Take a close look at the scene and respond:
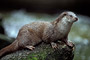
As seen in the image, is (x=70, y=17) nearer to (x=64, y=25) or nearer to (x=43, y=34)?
(x=64, y=25)

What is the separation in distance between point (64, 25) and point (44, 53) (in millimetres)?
795

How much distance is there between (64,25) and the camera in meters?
5.90

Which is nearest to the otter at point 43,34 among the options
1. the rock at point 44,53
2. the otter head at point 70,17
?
the otter head at point 70,17

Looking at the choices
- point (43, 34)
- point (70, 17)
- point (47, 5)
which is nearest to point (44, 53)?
point (43, 34)

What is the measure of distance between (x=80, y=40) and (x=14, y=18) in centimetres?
467

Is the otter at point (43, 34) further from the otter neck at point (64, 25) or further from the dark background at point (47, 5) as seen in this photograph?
the dark background at point (47, 5)

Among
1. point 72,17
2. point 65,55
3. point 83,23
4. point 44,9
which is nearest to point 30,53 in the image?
point 65,55

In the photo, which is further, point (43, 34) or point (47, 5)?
point (47, 5)

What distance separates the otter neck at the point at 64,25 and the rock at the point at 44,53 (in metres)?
0.37

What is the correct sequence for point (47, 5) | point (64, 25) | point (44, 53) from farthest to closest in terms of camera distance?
1. point (47, 5)
2. point (64, 25)
3. point (44, 53)

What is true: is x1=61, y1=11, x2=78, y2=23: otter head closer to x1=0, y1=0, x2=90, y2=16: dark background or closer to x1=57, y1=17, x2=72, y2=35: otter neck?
x1=57, y1=17, x2=72, y2=35: otter neck

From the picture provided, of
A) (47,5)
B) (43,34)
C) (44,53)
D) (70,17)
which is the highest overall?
(70,17)

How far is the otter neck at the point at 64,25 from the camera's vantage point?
19.3 feet

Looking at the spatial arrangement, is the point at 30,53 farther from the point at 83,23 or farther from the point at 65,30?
the point at 83,23
